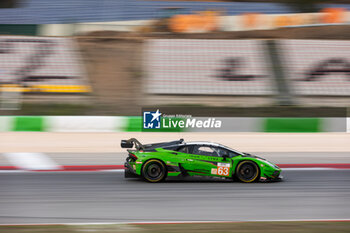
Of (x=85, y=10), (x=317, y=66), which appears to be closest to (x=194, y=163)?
(x=317, y=66)

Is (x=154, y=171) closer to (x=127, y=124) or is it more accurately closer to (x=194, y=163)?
(x=194, y=163)

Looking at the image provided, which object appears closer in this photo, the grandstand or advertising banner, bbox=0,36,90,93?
advertising banner, bbox=0,36,90,93

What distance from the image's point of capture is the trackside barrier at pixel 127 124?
1809 centimetres

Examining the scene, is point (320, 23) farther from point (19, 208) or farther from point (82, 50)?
point (19, 208)

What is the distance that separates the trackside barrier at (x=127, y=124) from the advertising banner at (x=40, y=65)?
19.2ft

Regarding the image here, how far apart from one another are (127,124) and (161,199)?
10463 mm

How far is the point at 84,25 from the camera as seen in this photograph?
3081 cm

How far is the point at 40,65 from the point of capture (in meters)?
26.3

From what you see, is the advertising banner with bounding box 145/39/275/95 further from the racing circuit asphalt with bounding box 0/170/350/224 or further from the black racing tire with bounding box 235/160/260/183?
the black racing tire with bounding box 235/160/260/183

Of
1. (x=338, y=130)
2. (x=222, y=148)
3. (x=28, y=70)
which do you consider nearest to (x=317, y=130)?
(x=338, y=130)

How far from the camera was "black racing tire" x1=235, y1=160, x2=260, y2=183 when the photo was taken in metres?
9.95

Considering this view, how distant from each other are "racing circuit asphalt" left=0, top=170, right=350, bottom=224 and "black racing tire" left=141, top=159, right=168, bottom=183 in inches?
7.6

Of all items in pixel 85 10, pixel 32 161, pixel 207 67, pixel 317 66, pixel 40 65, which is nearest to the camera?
pixel 32 161

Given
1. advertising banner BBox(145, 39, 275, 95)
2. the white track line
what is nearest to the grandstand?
advertising banner BBox(145, 39, 275, 95)
